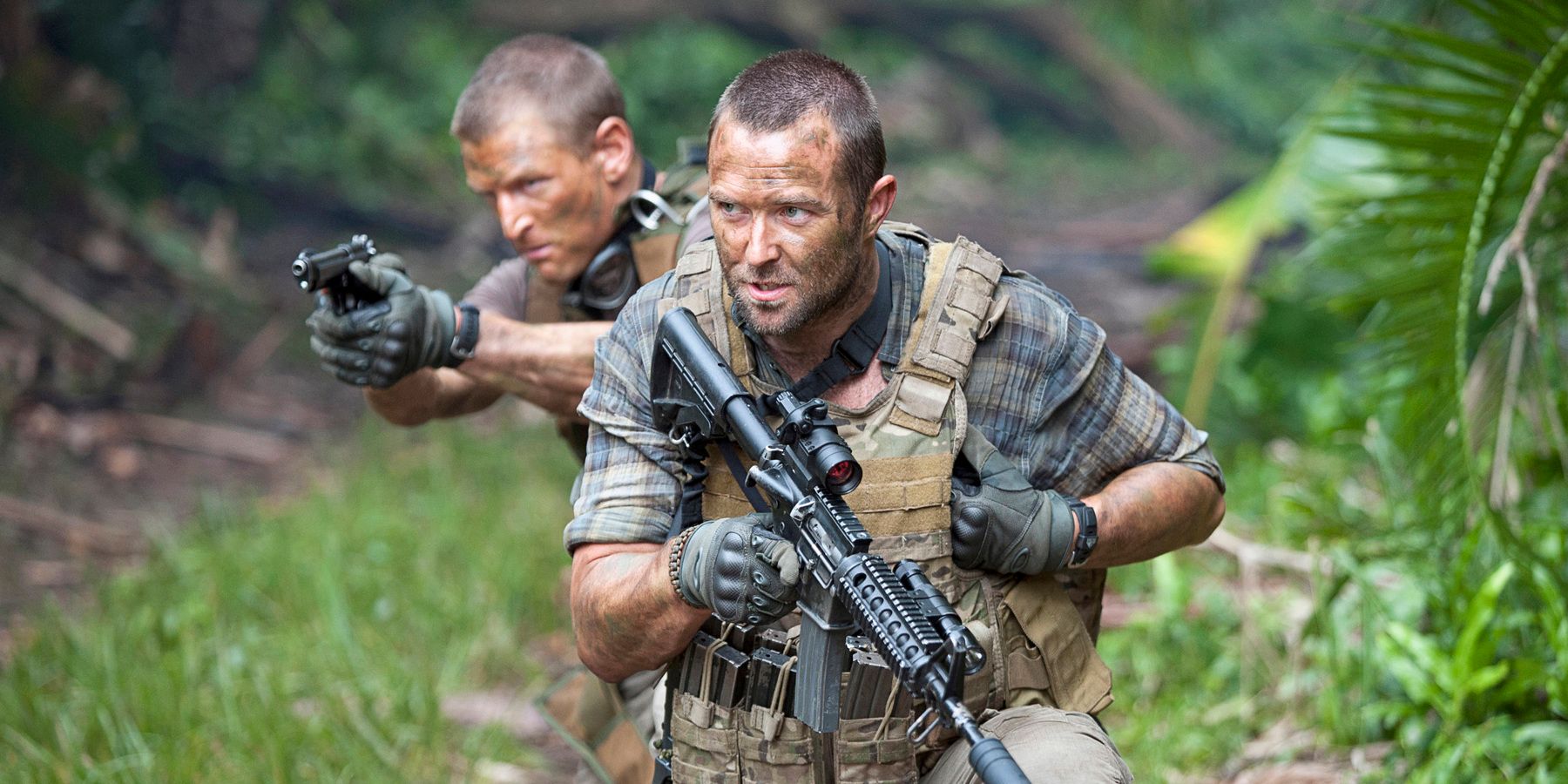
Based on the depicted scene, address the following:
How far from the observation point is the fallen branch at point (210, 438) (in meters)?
7.57

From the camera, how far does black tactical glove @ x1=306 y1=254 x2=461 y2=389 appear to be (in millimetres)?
3383

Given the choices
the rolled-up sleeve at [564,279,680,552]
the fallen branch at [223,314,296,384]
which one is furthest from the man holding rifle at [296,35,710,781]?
the fallen branch at [223,314,296,384]

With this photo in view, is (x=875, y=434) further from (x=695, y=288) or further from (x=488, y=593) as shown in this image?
(x=488, y=593)

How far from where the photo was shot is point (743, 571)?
2.30 m

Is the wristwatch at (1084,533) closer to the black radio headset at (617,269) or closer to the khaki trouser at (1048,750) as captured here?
the khaki trouser at (1048,750)

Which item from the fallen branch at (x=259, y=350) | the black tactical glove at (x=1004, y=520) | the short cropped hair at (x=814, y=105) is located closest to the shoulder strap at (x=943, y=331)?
the black tactical glove at (x=1004, y=520)

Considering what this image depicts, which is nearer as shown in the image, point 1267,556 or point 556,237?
point 556,237

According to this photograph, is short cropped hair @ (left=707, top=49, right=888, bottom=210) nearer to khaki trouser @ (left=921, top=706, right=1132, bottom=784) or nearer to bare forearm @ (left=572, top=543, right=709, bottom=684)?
bare forearm @ (left=572, top=543, right=709, bottom=684)

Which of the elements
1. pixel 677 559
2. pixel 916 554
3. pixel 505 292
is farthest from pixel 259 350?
pixel 916 554

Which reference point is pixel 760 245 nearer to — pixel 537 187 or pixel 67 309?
pixel 537 187

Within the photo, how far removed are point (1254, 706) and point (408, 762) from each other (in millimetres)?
2542

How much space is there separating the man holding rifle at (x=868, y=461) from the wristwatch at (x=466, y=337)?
955 millimetres

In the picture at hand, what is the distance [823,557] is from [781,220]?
0.58 metres

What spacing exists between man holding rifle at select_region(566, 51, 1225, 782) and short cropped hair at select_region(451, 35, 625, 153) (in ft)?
3.14
